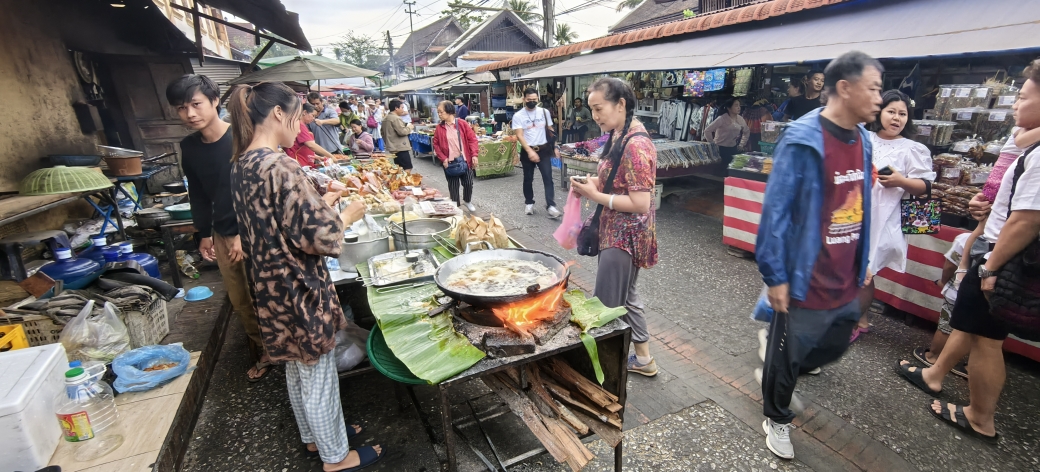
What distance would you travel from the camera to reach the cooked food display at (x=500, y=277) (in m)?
2.34

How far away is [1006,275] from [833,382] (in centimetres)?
126

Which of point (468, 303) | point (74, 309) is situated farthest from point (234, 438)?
point (468, 303)

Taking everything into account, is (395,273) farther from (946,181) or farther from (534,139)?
(534,139)

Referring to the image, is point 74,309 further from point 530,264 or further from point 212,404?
point 530,264

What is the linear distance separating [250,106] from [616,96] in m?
2.00

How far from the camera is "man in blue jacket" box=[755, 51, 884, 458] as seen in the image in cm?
213

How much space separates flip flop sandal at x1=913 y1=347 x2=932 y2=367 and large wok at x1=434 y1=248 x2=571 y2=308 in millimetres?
2937

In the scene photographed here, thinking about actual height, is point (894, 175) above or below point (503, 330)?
above

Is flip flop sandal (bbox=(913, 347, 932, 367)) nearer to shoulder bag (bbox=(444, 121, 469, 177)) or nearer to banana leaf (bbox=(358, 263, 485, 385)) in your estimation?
banana leaf (bbox=(358, 263, 485, 385))

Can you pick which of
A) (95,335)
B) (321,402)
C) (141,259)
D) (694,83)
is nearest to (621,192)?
(321,402)

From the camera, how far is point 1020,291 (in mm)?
2314

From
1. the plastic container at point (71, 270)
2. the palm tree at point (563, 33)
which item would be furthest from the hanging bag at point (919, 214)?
the palm tree at point (563, 33)

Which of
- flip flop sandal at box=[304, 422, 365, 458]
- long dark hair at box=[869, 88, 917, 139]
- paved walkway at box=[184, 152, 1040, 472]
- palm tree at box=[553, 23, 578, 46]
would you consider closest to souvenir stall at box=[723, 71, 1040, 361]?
paved walkway at box=[184, 152, 1040, 472]

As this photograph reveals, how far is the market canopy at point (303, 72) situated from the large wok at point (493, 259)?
729 cm
